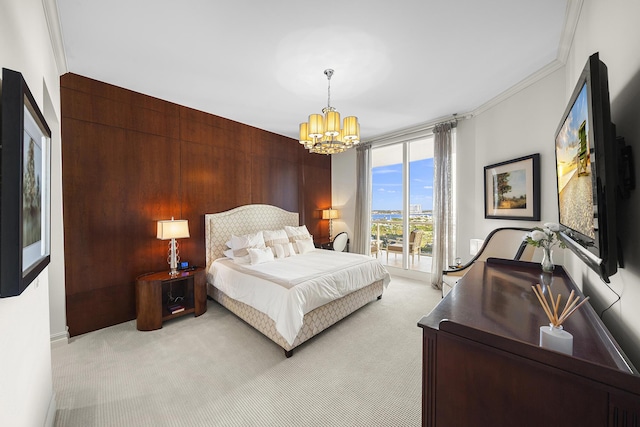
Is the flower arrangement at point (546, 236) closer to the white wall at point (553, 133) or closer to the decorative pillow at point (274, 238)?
the white wall at point (553, 133)

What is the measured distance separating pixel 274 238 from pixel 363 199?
89.4 inches

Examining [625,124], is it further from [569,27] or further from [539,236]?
[569,27]

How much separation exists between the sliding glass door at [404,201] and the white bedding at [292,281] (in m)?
1.53

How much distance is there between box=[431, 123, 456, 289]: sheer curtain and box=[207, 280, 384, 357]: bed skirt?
1357 millimetres

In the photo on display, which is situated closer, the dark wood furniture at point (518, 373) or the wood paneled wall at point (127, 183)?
the dark wood furniture at point (518, 373)

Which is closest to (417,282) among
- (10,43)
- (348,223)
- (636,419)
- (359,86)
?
(348,223)

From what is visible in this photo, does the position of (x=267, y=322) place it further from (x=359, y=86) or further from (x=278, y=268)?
(x=359, y=86)

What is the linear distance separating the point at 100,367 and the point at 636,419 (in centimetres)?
334

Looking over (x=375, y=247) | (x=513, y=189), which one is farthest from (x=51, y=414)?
(x=375, y=247)

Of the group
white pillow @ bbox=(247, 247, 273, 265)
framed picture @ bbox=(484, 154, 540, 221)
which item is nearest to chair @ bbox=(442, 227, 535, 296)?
framed picture @ bbox=(484, 154, 540, 221)

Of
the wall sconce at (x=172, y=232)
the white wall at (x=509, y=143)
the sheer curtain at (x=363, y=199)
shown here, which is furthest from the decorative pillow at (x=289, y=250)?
the white wall at (x=509, y=143)

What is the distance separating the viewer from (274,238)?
164 inches

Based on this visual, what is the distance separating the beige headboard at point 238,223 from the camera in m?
3.81

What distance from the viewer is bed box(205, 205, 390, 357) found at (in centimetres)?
241
